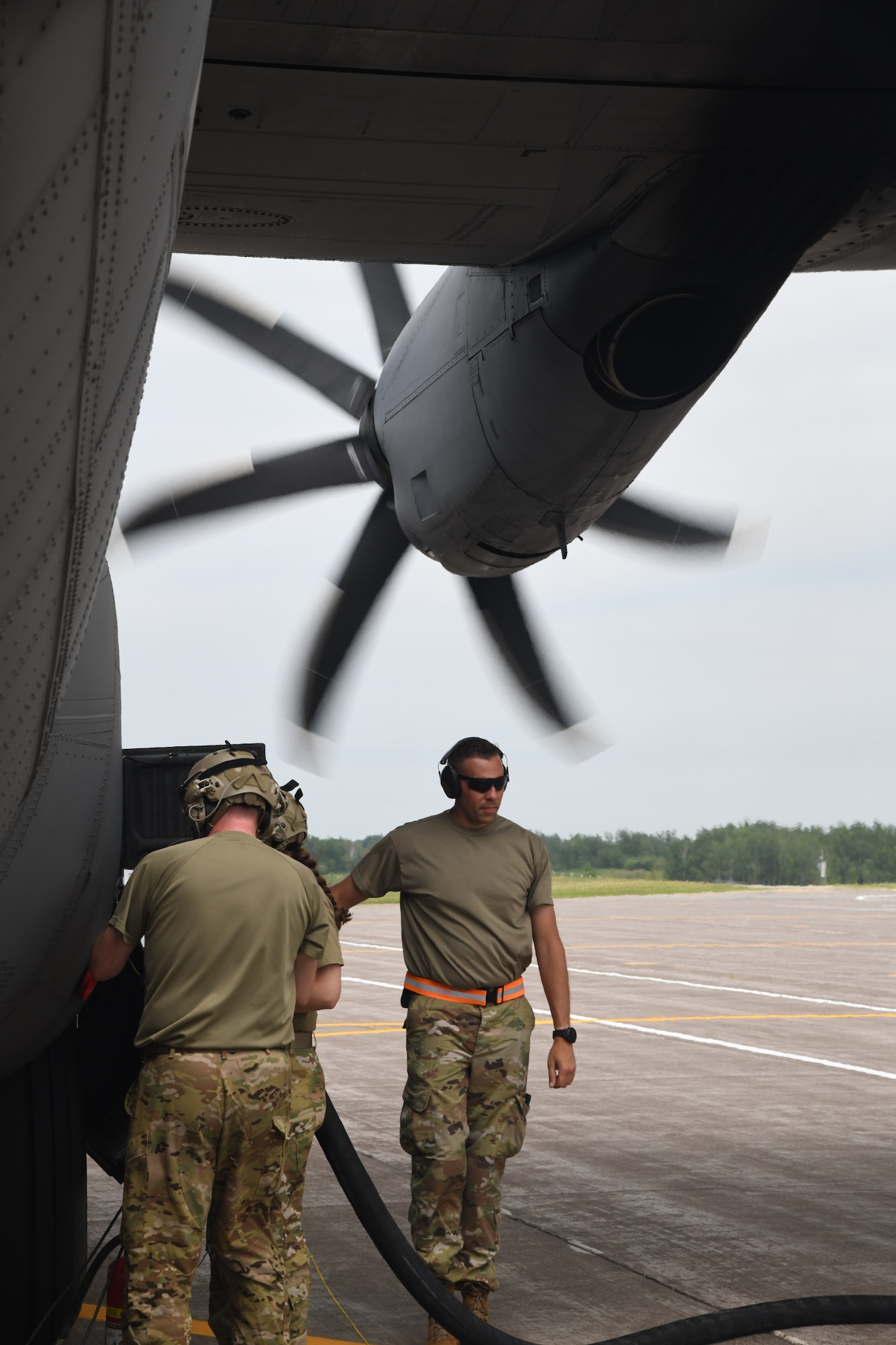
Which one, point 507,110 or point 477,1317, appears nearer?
point 507,110

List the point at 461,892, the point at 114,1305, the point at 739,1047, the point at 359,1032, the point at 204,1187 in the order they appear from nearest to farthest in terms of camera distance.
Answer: the point at 204,1187 → the point at 114,1305 → the point at 461,892 → the point at 739,1047 → the point at 359,1032

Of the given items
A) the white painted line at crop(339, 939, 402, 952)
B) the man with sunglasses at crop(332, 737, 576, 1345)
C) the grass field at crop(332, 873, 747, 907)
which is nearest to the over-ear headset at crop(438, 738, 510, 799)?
the man with sunglasses at crop(332, 737, 576, 1345)

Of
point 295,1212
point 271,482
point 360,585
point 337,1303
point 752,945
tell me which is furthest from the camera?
point 752,945

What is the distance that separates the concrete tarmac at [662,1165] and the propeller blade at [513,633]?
2.30m

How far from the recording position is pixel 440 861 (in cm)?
456

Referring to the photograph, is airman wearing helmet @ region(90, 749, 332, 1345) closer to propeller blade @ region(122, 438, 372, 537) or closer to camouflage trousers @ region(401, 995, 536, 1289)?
camouflage trousers @ region(401, 995, 536, 1289)

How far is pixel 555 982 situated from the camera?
4.59 metres

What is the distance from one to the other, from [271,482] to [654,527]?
179 cm

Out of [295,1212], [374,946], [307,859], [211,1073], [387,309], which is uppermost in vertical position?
[387,309]

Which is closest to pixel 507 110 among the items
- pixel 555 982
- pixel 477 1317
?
pixel 555 982

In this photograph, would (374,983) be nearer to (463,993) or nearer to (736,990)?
(736,990)

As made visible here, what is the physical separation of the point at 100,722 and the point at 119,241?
2451 mm

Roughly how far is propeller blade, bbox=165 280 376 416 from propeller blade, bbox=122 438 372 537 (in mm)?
225

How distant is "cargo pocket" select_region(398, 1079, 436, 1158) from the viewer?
4250mm
